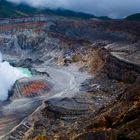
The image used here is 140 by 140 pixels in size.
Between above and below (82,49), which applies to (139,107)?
above

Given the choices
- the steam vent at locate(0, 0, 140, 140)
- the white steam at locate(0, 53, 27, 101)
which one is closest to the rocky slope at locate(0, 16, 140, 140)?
the steam vent at locate(0, 0, 140, 140)

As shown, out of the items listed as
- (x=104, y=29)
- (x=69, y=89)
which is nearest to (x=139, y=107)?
(x=69, y=89)

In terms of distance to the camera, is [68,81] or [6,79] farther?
[6,79]

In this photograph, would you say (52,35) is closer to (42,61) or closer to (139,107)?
(42,61)

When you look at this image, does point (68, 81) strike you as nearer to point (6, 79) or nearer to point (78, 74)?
point (78, 74)

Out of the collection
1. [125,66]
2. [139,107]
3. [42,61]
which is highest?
[139,107]

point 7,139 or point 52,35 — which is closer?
point 7,139

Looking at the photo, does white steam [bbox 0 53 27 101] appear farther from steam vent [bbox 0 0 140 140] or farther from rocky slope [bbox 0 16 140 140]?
rocky slope [bbox 0 16 140 140]

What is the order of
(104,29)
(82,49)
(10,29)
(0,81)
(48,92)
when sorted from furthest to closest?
(10,29) < (104,29) < (82,49) < (0,81) < (48,92)

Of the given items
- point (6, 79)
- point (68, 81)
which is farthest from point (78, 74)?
point (6, 79)
